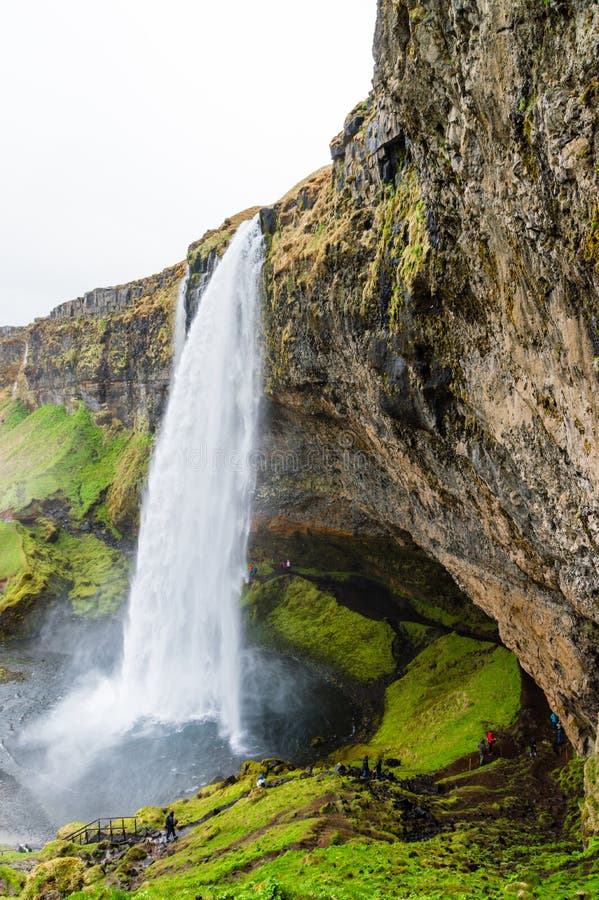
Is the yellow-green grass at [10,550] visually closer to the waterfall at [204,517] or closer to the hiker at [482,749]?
the waterfall at [204,517]

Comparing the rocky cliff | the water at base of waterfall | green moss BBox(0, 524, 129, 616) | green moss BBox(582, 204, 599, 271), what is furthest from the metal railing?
green moss BBox(0, 524, 129, 616)

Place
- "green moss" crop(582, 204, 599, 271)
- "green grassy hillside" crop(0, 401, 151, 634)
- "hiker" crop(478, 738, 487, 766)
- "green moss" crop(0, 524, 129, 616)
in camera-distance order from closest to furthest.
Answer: "green moss" crop(582, 204, 599, 271), "hiker" crop(478, 738, 487, 766), "green moss" crop(0, 524, 129, 616), "green grassy hillside" crop(0, 401, 151, 634)

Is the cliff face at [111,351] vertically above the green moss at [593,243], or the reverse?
the cliff face at [111,351]

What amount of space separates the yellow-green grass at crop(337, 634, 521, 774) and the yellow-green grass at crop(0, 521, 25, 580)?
102 feet

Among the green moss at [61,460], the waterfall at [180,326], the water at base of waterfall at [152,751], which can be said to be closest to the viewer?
the water at base of waterfall at [152,751]

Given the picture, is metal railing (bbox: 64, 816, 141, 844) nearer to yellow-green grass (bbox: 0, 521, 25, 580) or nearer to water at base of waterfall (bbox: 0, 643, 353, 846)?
water at base of waterfall (bbox: 0, 643, 353, 846)

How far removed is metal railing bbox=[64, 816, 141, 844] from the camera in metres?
17.2

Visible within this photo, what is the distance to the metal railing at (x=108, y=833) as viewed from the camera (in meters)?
17.2

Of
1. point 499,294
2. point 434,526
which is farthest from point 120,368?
point 499,294

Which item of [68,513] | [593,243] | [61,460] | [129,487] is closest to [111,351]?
[61,460]

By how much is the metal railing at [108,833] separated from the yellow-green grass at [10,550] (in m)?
27.8

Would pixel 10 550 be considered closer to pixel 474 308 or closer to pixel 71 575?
pixel 71 575

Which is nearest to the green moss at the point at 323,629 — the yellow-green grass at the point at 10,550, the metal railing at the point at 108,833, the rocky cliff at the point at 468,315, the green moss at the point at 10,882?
the rocky cliff at the point at 468,315

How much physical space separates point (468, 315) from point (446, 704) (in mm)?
18569
